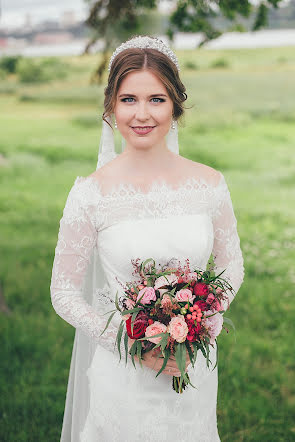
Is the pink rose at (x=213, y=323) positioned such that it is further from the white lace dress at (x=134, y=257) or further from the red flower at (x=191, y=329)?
the white lace dress at (x=134, y=257)

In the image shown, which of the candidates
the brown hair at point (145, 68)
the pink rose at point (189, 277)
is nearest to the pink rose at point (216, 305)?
the pink rose at point (189, 277)

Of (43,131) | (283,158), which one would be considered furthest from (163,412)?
(43,131)

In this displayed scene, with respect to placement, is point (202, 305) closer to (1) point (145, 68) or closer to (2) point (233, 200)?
(1) point (145, 68)

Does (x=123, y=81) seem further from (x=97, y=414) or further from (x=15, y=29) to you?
(x=15, y=29)

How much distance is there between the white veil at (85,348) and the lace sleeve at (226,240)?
0.50m

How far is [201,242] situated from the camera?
2736 millimetres

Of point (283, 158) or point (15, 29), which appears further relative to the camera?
point (15, 29)

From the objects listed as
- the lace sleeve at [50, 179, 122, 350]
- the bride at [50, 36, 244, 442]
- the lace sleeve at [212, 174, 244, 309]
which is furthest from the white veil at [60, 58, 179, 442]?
the lace sleeve at [212, 174, 244, 309]

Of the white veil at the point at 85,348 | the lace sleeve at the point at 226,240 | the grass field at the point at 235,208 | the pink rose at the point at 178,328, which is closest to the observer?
the pink rose at the point at 178,328

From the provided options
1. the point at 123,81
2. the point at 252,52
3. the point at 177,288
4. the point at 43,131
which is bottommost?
the point at 177,288

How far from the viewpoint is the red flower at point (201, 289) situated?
236 centimetres

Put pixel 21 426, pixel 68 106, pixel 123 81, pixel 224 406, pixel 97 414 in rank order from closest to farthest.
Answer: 1. pixel 123 81
2. pixel 97 414
3. pixel 21 426
4. pixel 224 406
5. pixel 68 106

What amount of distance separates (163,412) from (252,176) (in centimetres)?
1141

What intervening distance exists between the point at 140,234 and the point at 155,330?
54 cm
